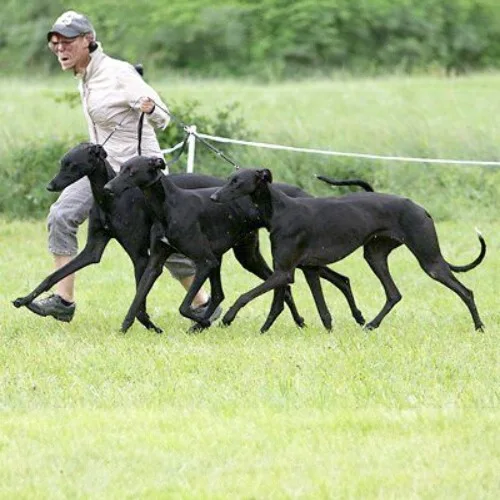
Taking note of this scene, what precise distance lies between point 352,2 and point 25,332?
3877 centimetres

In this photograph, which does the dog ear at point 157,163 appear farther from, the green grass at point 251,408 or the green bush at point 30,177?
the green bush at point 30,177

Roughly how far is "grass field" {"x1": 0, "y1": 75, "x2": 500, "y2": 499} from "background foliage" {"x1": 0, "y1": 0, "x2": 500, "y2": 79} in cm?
3261

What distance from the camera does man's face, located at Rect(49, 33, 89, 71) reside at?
10.8m

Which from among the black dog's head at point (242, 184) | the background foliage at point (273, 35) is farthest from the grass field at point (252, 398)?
the background foliage at point (273, 35)

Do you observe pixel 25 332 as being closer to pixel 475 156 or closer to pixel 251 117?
pixel 475 156

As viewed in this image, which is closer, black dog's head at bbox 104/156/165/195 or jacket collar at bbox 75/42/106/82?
black dog's head at bbox 104/156/165/195

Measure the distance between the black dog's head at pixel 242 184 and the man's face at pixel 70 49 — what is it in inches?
53.9

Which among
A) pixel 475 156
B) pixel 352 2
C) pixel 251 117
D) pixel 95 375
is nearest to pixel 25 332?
pixel 95 375

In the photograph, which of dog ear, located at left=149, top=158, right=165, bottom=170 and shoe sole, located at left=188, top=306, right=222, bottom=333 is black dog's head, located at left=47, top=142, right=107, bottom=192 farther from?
shoe sole, located at left=188, top=306, right=222, bottom=333

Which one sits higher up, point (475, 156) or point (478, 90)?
point (475, 156)

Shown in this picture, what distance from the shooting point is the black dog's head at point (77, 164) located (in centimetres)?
1067

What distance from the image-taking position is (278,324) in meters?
11.5

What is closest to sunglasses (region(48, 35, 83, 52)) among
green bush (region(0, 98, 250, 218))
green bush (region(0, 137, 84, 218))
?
green bush (region(0, 98, 250, 218))

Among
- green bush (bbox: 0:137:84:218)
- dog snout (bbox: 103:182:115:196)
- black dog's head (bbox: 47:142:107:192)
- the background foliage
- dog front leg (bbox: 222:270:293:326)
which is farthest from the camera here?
the background foliage
